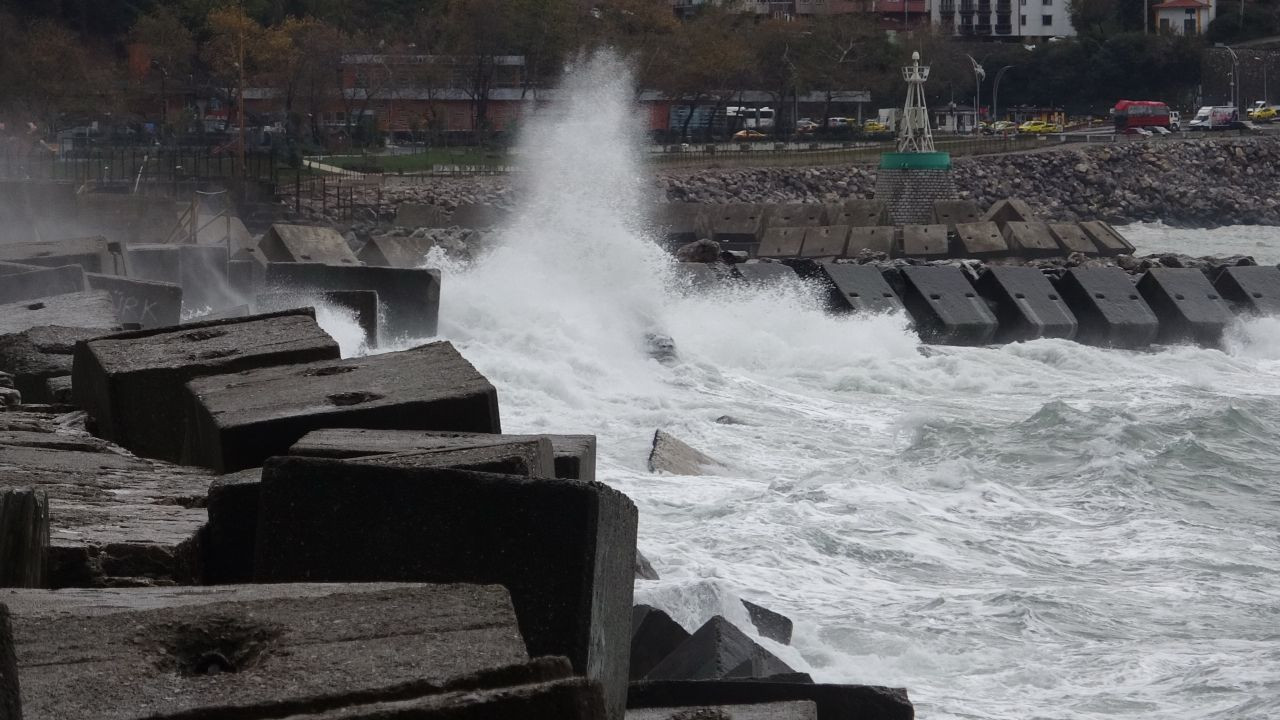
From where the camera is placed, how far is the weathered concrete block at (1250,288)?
21.9 metres

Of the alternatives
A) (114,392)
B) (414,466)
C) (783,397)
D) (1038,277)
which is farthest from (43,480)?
(1038,277)

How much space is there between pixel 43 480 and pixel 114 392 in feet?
3.27

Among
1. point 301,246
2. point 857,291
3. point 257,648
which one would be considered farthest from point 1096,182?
point 257,648

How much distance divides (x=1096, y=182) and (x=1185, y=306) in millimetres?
44653

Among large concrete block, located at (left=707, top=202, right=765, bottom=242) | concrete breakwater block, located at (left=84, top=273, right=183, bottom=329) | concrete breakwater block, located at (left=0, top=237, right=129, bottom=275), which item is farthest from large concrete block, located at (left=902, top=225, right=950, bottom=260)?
concrete breakwater block, located at (left=84, top=273, right=183, bottom=329)

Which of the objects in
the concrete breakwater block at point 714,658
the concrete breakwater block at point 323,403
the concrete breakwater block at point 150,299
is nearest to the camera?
the concrete breakwater block at point 323,403

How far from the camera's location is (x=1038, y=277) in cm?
2150

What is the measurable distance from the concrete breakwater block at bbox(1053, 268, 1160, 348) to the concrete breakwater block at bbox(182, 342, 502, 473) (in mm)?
16606

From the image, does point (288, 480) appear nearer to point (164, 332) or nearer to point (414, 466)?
point (414, 466)

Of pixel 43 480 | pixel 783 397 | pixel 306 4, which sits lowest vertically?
pixel 783 397

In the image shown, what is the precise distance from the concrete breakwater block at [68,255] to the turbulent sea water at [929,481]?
3.22 metres

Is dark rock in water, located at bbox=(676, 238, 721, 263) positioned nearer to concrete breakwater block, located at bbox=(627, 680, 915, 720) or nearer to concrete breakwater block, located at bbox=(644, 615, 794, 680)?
concrete breakwater block, located at bbox=(644, 615, 794, 680)

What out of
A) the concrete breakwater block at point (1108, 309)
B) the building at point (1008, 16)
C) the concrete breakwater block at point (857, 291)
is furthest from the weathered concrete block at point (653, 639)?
the building at point (1008, 16)

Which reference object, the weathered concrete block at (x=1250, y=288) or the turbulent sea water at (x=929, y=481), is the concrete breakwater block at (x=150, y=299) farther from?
the weathered concrete block at (x=1250, y=288)
